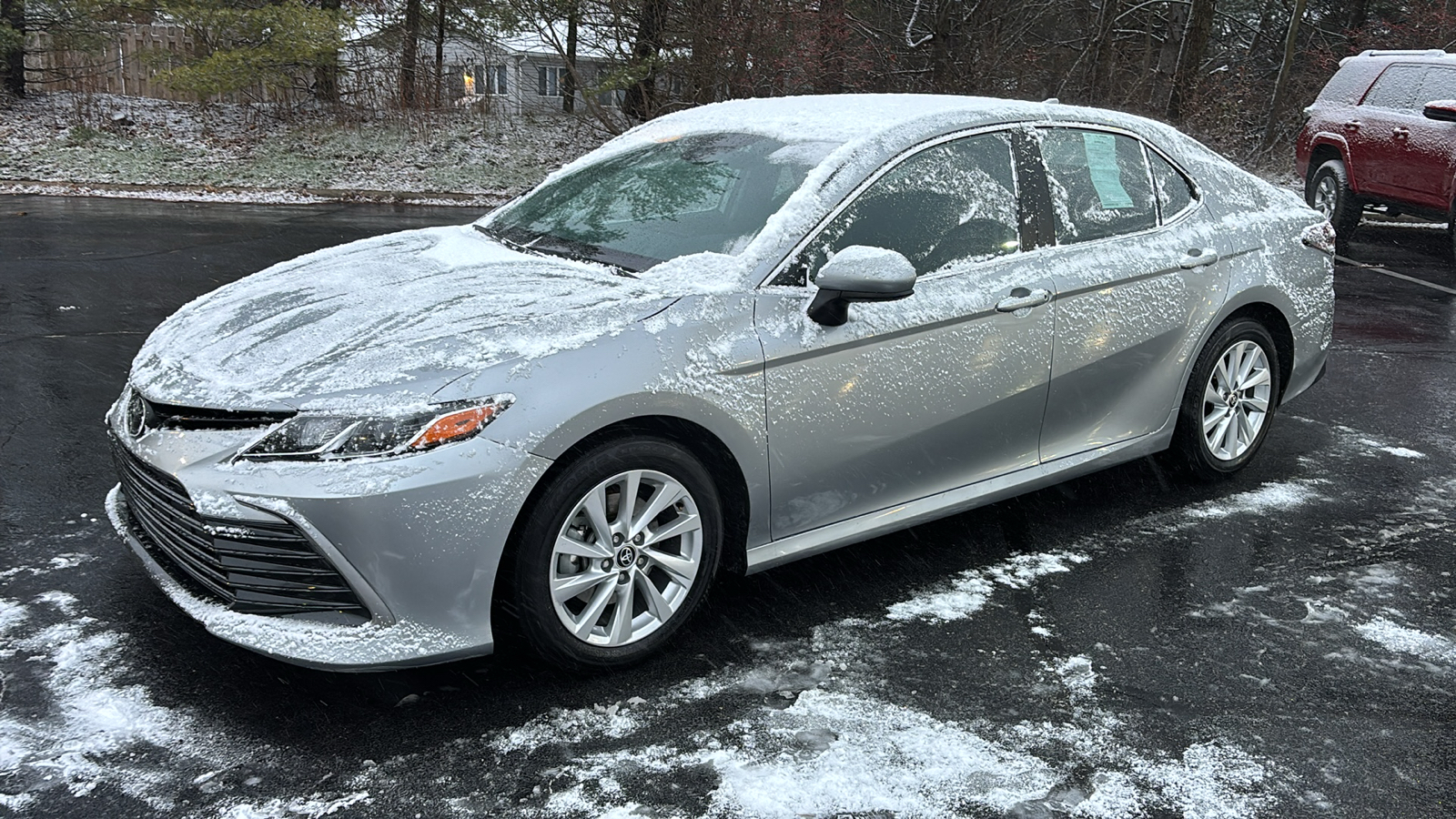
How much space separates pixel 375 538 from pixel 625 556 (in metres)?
0.72

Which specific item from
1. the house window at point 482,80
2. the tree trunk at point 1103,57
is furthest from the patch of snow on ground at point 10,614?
the tree trunk at point 1103,57

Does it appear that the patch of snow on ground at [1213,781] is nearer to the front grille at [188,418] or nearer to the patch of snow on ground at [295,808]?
the patch of snow on ground at [295,808]

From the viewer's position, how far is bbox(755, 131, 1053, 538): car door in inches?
147

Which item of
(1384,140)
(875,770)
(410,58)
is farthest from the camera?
(410,58)

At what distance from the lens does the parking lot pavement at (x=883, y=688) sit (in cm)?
293

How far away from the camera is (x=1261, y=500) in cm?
519

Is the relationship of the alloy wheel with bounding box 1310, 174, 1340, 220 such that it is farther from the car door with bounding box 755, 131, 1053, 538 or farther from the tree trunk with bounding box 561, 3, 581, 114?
the tree trunk with bounding box 561, 3, 581, 114

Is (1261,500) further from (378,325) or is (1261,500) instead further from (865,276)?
(378,325)

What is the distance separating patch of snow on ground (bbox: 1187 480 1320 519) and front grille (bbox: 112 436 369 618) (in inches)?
138

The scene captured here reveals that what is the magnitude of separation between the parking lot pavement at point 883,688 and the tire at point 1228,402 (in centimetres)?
18

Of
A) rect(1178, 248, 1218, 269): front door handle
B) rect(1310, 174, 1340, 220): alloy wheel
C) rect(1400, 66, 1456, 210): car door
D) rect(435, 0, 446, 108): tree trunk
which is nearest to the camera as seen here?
rect(1178, 248, 1218, 269): front door handle

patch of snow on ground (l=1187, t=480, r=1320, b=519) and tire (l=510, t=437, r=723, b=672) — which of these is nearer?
tire (l=510, t=437, r=723, b=672)

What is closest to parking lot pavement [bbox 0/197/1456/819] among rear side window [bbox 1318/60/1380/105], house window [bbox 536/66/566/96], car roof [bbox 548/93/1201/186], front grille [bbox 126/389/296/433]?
front grille [bbox 126/389/296/433]

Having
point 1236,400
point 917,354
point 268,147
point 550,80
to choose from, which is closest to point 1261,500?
point 1236,400
